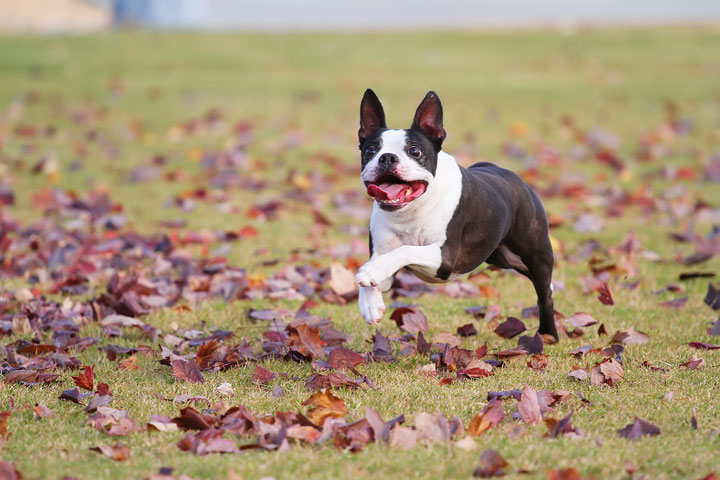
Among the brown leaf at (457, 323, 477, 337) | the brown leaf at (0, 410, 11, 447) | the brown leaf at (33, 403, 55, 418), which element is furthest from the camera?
the brown leaf at (457, 323, 477, 337)

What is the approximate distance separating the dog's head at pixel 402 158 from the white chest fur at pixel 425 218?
0.09 metres

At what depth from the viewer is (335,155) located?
11578mm

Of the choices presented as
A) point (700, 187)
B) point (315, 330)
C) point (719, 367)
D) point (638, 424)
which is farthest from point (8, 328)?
point (700, 187)

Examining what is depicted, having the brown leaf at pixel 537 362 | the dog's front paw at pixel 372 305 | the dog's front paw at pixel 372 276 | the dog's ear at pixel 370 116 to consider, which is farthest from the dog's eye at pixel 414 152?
the brown leaf at pixel 537 362

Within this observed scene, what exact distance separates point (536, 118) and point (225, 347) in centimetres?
985

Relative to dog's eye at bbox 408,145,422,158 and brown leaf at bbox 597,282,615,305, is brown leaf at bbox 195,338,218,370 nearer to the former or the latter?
dog's eye at bbox 408,145,422,158

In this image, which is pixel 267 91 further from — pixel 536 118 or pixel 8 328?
pixel 8 328

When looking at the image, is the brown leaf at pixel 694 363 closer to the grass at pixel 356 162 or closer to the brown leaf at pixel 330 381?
the grass at pixel 356 162

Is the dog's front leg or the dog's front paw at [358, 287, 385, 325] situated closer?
the dog's front leg

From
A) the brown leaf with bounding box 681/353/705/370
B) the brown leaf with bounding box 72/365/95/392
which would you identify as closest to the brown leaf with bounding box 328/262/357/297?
the brown leaf with bounding box 72/365/95/392

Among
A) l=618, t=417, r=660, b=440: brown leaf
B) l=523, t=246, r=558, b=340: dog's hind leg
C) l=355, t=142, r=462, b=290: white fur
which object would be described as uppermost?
l=355, t=142, r=462, b=290: white fur

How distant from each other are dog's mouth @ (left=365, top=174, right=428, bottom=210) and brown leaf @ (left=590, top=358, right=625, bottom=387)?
127 cm

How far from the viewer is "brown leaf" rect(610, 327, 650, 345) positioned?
521 cm

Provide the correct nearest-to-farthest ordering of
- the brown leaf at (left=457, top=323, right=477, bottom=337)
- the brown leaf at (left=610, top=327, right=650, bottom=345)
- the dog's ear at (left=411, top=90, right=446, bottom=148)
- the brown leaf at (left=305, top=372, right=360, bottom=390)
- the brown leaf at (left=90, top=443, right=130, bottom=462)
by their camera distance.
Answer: the brown leaf at (left=90, top=443, right=130, bottom=462), the brown leaf at (left=305, top=372, right=360, bottom=390), the dog's ear at (left=411, top=90, right=446, bottom=148), the brown leaf at (left=610, top=327, right=650, bottom=345), the brown leaf at (left=457, top=323, right=477, bottom=337)
